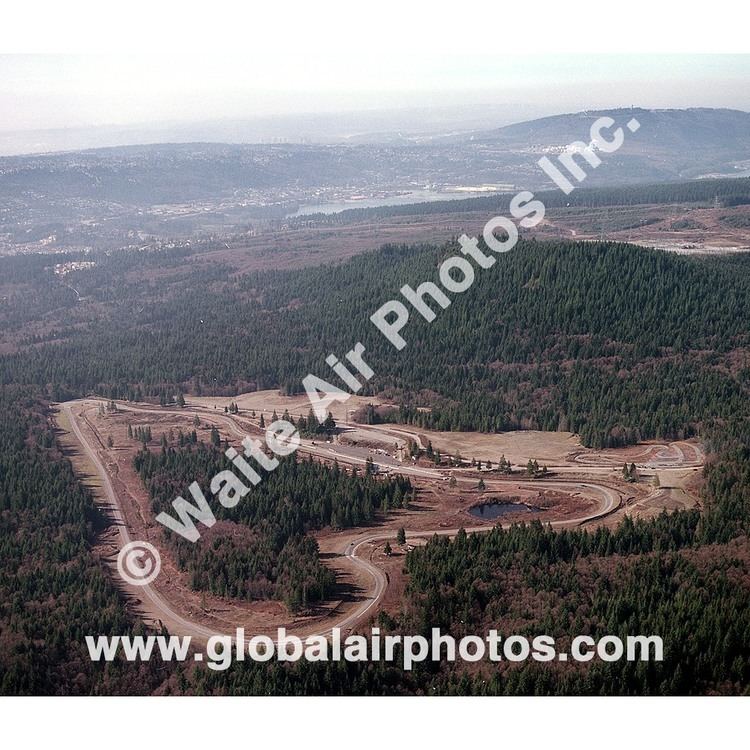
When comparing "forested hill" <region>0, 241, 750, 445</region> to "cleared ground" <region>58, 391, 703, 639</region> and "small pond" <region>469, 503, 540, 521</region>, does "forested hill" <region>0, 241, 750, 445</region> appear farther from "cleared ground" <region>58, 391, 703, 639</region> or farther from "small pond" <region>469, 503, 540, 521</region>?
"small pond" <region>469, 503, 540, 521</region>

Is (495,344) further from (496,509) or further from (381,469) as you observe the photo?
(496,509)

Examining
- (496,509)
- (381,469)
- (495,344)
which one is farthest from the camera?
(495,344)

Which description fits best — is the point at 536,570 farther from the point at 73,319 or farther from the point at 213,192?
the point at 213,192

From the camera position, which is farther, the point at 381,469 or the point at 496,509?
the point at 381,469

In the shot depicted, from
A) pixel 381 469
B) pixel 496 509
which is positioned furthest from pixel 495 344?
pixel 496 509

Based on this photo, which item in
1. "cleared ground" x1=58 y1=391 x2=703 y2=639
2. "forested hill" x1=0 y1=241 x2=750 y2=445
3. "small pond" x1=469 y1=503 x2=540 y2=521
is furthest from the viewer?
"forested hill" x1=0 y1=241 x2=750 y2=445

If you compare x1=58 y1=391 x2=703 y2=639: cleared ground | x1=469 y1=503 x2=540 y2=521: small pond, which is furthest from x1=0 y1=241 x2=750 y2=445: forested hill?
x1=469 y1=503 x2=540 y2=521: small pond

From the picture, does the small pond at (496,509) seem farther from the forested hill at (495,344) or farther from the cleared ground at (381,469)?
the forested hill at (495,344)

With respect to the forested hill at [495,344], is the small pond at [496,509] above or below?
below

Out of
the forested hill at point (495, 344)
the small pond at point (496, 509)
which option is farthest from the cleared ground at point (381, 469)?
the forested hill at point (495, 344)
